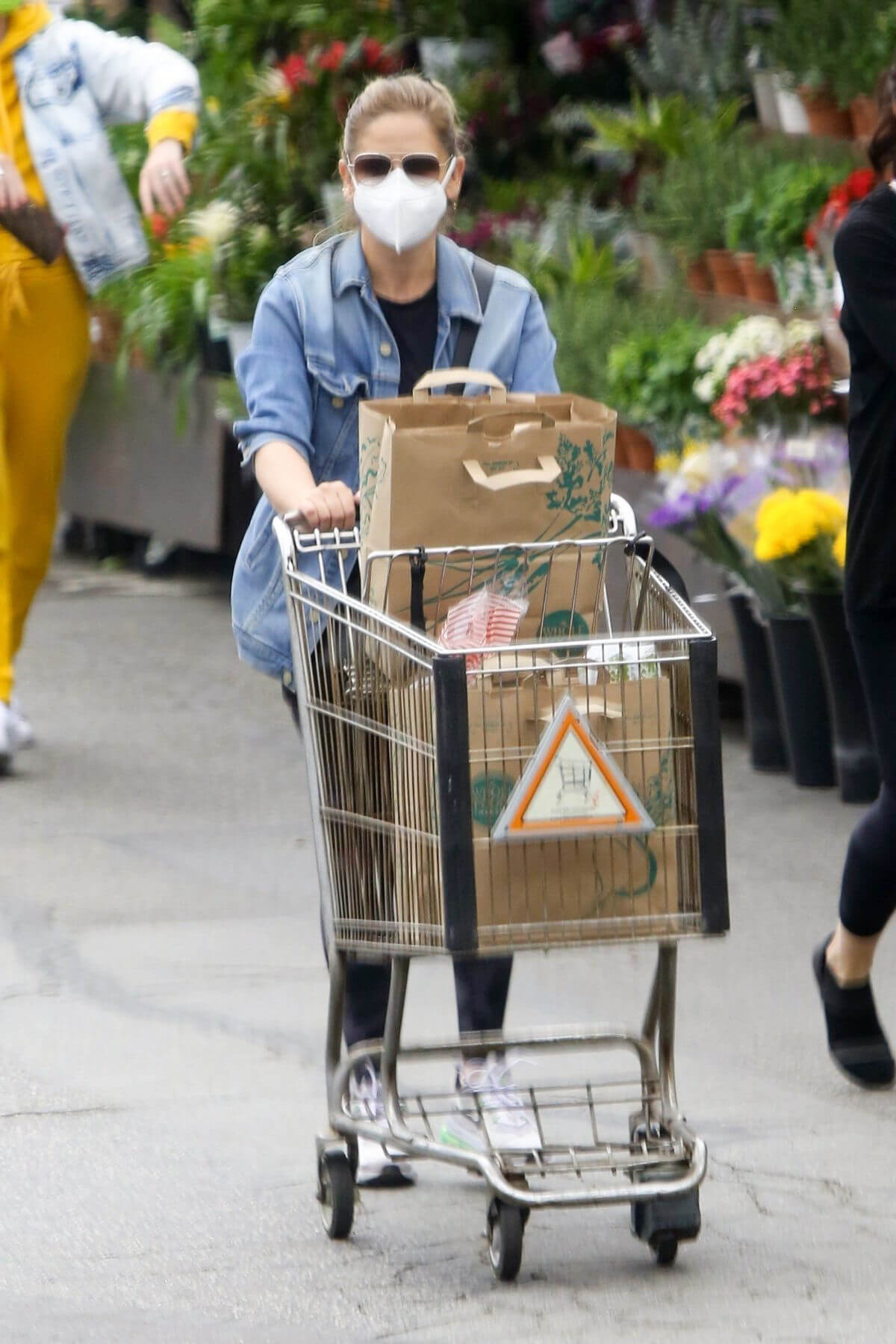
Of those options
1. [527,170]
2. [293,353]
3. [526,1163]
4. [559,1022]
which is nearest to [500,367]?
[293,353]

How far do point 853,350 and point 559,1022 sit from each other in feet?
5.20

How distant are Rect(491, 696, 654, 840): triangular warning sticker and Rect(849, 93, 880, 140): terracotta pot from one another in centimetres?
527

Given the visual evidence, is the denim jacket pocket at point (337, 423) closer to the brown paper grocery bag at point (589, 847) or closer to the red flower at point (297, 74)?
the brown paper grocery bag at point (589, 847)

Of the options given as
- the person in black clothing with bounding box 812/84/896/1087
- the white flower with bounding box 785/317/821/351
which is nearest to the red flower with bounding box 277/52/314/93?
the white flower with bounding box 785/317/821/351

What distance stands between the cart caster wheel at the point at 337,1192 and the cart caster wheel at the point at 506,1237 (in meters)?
0.26

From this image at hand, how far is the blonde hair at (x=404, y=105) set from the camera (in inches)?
145

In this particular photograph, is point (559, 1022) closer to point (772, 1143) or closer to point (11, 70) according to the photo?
point (772, 1143)

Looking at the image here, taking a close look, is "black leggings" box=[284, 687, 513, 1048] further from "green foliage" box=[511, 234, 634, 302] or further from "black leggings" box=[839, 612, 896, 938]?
"green foliage" box=[511, 234, 634, 302]

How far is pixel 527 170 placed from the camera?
9422 millimetres

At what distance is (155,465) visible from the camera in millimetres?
Result: 10016

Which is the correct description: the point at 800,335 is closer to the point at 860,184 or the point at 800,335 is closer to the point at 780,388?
the point at 780,388

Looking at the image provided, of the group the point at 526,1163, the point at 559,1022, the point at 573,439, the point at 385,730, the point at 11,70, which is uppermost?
the point at 11,70

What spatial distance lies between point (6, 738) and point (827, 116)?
379 cm

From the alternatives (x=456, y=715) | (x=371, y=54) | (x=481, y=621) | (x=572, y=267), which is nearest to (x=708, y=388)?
(x=572, y=267)
